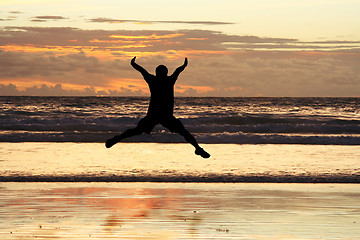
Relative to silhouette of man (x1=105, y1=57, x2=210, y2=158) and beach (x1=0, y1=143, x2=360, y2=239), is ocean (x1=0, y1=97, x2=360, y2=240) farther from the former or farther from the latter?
silhouette of man (x1=105, y1=57, x2=210, y2=158)

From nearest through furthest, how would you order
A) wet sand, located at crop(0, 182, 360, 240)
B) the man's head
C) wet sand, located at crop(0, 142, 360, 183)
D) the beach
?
the man's head
wet sand, located at crop(0, 182, 360, 240)
the beach
wet sand, located at crop(0, 142, 360, 183)

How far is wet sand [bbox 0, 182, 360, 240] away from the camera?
9781 millimetres

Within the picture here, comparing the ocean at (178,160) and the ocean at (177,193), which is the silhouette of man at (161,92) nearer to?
the ocean at (177,193)

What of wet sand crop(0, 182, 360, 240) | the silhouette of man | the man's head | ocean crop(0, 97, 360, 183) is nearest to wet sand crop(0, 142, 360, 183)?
ocean crop(0, 97, 360, 183)

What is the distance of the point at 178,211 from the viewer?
1148 cm

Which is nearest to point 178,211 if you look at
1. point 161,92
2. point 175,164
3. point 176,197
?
point 176,197

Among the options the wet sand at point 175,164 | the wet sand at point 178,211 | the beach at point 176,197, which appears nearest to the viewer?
the wet sand at point 178,211

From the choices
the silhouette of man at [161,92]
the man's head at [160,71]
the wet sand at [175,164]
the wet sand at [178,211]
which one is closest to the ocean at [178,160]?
the wet sand at [175,164]

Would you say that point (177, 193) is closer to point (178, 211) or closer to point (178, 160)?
point (178, 211)

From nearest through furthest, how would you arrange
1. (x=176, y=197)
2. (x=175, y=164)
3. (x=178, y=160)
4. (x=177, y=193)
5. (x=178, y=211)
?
(x=178, y=211)
(x=176, y=197)
(x=177, y=193)
(x=175, y=164)
(x=178, y=160)

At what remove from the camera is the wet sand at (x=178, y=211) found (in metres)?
9.78

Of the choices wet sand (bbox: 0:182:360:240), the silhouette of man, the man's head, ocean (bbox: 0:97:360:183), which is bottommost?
ocean (bbox: 0:97:360:183)

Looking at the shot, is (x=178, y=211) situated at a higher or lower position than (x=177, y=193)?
higher

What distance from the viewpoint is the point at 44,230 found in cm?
988
